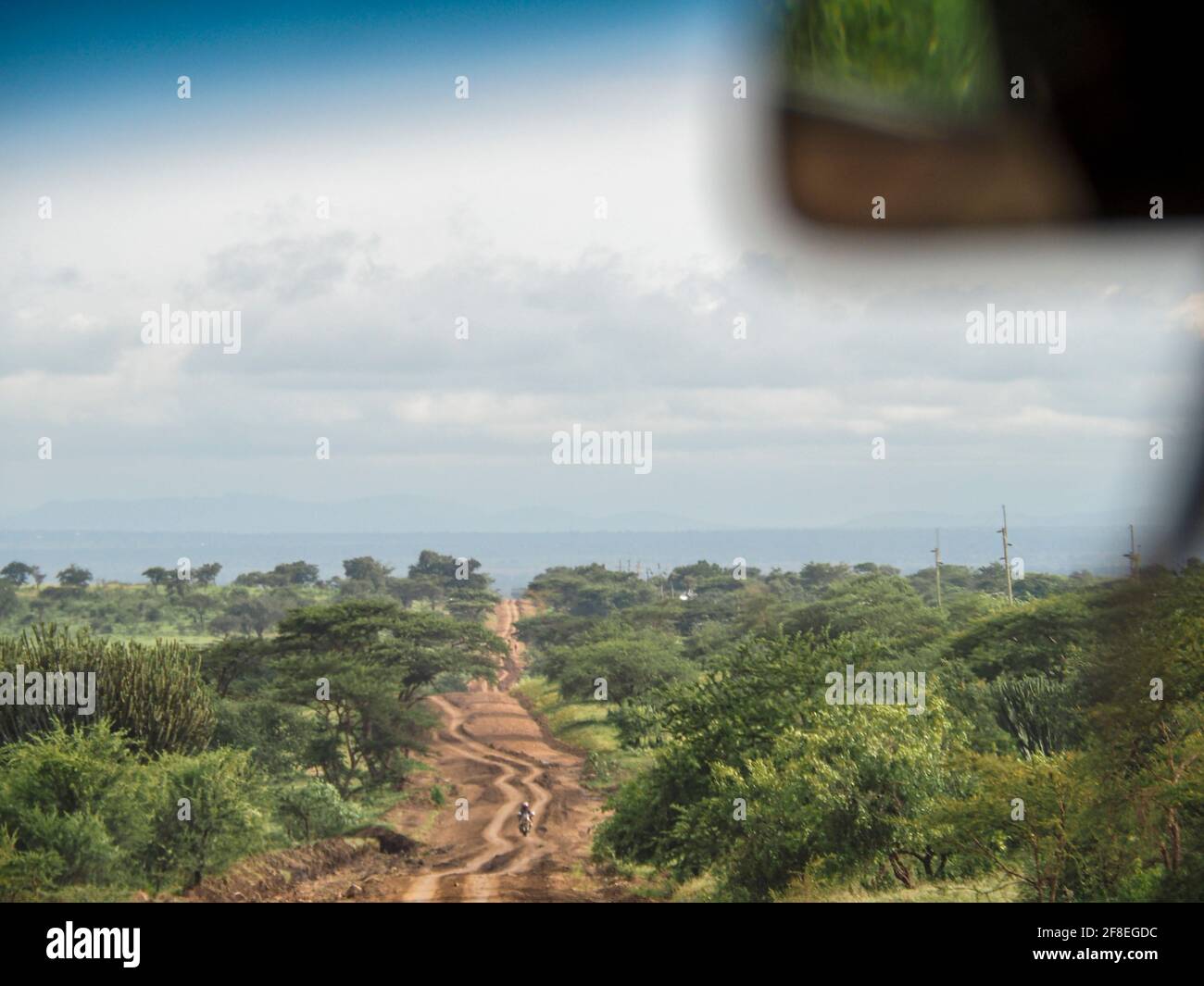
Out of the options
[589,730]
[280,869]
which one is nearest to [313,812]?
[280,869]

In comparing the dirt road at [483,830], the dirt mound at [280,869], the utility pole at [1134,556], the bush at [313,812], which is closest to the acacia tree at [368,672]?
the dirt road at [483,830]

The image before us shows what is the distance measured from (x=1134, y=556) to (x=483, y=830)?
32.2ft

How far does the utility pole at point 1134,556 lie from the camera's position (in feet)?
3.42

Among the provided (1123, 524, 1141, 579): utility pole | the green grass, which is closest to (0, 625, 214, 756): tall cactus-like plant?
the green grass

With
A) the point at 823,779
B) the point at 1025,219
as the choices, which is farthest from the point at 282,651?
the point at 1025,219

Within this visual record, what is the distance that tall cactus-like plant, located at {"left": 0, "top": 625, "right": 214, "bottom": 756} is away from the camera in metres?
9.56

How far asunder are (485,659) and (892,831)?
8102mm

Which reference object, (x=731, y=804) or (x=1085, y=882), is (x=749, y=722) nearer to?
(x=731, y=804)

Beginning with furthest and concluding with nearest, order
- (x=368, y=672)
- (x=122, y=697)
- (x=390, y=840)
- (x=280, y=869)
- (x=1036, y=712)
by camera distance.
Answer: (x=368, y=672)
(x=1036, y=712)
(x=390, y=840)
(x=122, y=697)
(x=280, y=869)

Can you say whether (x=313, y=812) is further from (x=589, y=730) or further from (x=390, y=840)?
(x=589, y=730)

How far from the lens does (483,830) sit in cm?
1029

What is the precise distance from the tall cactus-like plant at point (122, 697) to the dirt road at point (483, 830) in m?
1.66
